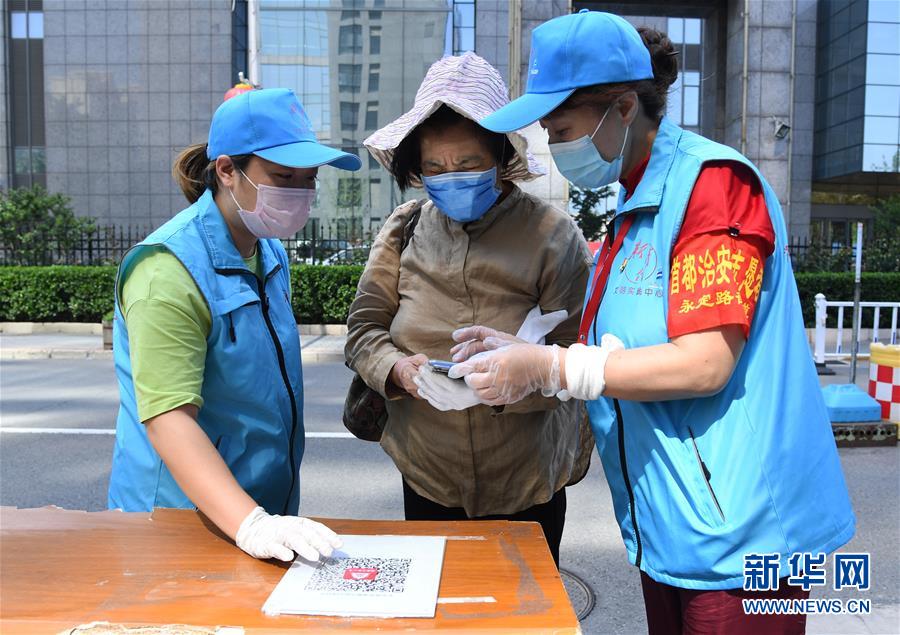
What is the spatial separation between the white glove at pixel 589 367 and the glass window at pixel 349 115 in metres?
15.7


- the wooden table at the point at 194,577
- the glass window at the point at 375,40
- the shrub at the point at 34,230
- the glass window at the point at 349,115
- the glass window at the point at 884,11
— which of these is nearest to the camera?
the wooden table at the point at 194,577

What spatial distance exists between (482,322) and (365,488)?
310cm

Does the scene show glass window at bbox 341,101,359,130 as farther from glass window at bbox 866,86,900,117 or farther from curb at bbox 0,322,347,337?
glass window at bbox 866,86,900,117

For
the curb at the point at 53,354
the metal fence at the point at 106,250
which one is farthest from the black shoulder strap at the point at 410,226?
the metal fence at the point at 106,250

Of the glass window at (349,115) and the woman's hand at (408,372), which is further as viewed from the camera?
the glass window at (349,115)

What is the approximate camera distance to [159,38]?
20531mm

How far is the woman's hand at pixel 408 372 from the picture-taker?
2.02 meters

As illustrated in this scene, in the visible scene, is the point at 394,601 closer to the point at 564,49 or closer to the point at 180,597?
the point at 180,597

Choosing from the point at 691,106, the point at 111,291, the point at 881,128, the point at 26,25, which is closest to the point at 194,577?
the point at 111,291

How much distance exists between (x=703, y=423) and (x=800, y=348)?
25cm

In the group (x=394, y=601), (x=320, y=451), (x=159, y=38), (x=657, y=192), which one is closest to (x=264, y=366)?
(x=394, y=601)

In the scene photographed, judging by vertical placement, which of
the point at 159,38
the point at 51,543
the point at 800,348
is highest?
the point at 159,38

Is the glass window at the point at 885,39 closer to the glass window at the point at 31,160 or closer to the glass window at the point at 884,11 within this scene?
the glass window at the point at 884,11

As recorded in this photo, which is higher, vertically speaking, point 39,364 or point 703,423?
point 703,423
